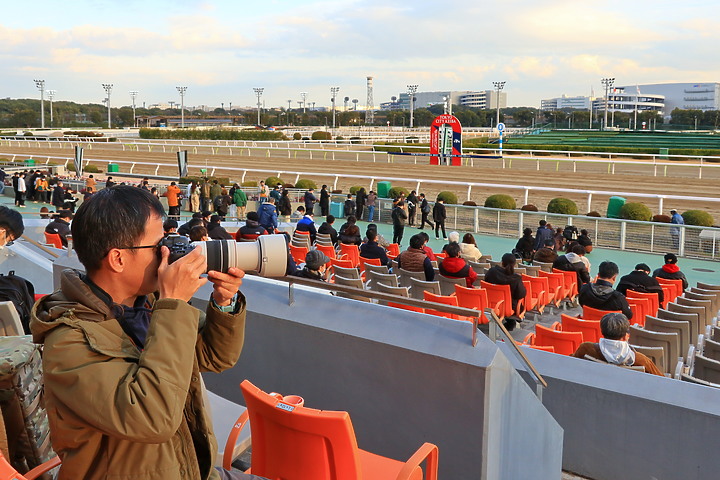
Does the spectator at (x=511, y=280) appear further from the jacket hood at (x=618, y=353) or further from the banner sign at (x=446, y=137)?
the banner sign at (x=446, y=137)

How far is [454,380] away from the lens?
3.01 metres

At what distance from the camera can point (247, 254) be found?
82.7 inches

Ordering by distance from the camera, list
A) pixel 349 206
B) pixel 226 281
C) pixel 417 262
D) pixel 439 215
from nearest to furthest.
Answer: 1. pixel 226 281
2. pixel 417 262
3. pixel 439 215
4. pixel 349 206

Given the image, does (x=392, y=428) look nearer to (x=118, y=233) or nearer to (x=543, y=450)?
(x=543, y=450)

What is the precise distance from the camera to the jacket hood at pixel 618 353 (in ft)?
15.9

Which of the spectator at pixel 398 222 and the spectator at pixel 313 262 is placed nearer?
the spectator at pixel 313 262

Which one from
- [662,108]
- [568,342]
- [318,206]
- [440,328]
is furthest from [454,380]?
[662,108]

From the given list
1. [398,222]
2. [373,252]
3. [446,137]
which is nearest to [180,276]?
[373,252]

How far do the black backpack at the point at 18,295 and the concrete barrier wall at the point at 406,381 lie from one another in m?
1.23

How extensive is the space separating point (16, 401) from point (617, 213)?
19.9 m

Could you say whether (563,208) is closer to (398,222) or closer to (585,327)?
(398,222)

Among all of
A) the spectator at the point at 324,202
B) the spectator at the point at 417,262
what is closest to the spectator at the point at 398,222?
the spectator at the point at 324,202

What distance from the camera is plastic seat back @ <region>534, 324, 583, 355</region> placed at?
5831 millimetres

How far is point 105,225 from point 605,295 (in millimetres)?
6081
